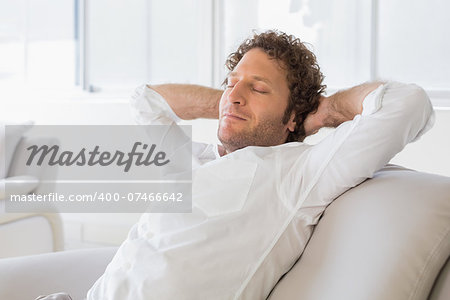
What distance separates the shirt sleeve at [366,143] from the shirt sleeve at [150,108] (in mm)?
674

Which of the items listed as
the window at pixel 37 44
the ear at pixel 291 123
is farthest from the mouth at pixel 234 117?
the window at pixel 37 44

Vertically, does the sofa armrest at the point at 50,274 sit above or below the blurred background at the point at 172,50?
below

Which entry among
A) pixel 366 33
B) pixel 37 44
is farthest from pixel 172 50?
pixel 366 33

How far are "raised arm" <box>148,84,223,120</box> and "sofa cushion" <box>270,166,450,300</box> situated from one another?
0.73 metres

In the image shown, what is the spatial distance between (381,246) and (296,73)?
0.69 metres

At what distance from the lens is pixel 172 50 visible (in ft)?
13.4

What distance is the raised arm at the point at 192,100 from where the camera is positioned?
1.83 meters

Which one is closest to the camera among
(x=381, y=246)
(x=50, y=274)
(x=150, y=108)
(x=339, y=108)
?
(x=381, y=246)

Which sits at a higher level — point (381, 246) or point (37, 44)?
point (37, 44)

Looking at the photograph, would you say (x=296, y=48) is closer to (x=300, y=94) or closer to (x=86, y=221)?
(x=300, y=94)

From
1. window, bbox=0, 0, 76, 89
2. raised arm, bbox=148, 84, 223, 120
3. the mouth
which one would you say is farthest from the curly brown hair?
window, bbox=0, 0, 76, 89

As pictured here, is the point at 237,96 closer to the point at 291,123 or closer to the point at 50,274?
the point at 291,123

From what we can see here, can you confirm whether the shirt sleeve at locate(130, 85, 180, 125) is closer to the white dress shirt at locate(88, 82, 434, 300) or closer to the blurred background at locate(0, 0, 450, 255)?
the white dress shirt at locate(88, 82, 434, 300)

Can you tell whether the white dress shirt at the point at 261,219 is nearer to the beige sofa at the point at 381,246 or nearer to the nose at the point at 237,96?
the beige sofa at the point at 381,246
